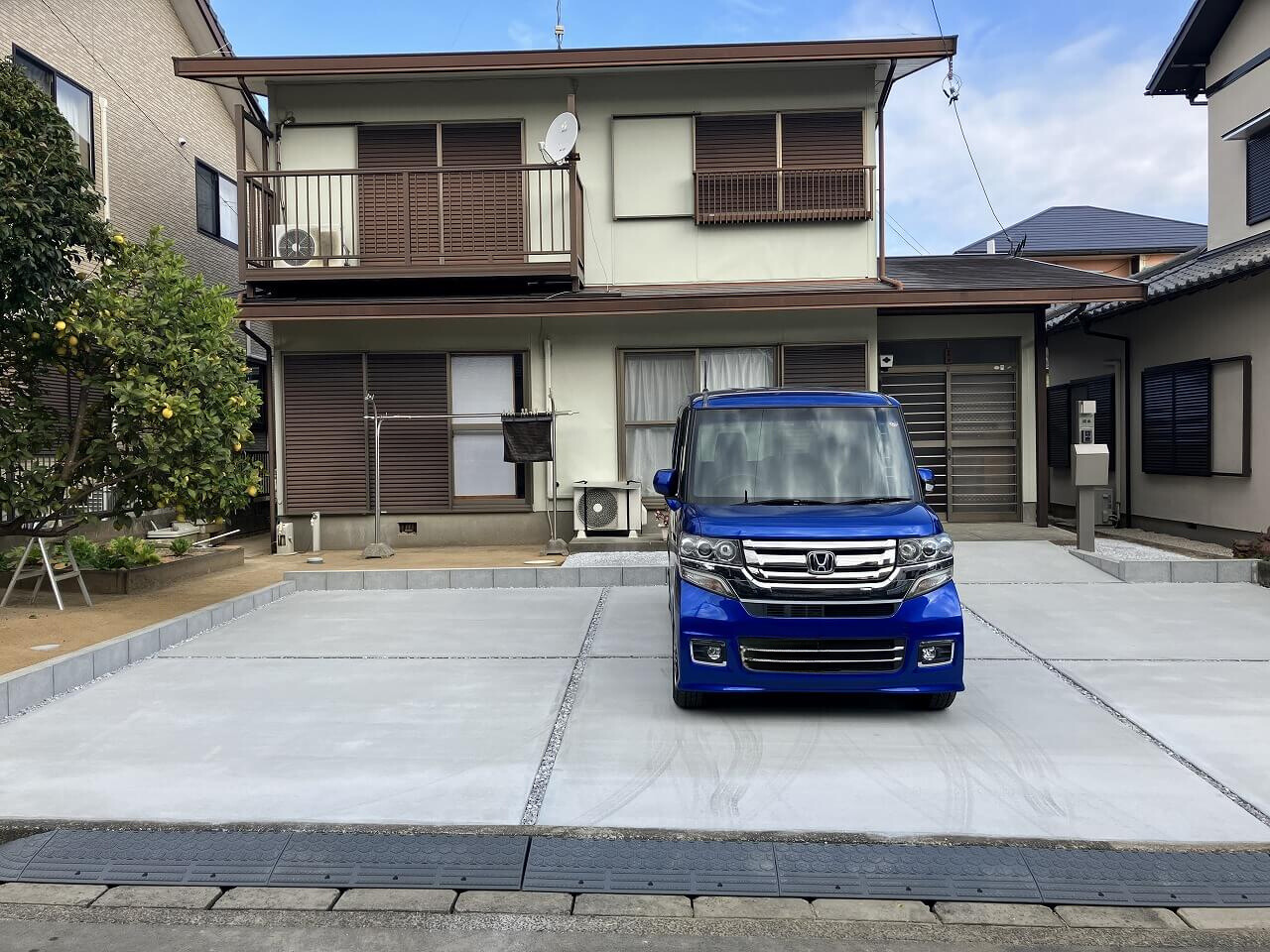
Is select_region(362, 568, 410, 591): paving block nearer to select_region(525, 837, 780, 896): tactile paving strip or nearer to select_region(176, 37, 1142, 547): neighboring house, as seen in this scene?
select_region(176, 37, 1142, 547): neighboring house

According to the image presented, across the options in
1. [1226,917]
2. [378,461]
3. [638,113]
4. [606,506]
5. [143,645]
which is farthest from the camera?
[638,113]

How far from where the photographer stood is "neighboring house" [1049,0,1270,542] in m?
11.0

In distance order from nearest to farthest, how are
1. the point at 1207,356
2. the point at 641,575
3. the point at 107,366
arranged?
1. the point at 107,366
2. the point at 641,575
3. the point at 1207,356

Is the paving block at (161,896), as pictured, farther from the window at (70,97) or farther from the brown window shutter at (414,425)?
the window at (70,97)

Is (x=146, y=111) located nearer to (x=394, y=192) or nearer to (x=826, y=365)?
(x=394, y=192)

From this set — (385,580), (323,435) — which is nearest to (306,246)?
(323,435)

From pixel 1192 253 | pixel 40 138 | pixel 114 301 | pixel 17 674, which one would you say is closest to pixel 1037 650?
pixel 17 674

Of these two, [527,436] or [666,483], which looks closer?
[666,483]

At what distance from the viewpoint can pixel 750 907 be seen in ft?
10.9

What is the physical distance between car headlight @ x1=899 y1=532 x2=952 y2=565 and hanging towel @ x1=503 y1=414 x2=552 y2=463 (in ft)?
21.9

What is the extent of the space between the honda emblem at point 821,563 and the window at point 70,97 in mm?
11422

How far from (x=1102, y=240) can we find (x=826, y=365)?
18.8 m

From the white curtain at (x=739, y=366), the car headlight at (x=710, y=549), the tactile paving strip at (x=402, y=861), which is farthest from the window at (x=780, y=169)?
the tactile paving strip at (x=402, y=861)

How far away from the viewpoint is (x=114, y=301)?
7.53 meters
